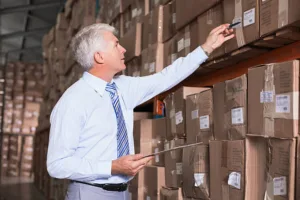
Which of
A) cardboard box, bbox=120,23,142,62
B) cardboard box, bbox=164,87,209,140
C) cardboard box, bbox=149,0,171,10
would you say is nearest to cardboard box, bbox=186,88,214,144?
cardboard box, bbox=164,87,209,140

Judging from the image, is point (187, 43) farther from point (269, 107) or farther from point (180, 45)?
point (269, 107)

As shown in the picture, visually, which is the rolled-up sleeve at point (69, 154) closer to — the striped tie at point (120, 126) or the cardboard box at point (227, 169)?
the striped tie at point (120, 126)

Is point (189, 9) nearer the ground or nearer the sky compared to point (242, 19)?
nearer the sky

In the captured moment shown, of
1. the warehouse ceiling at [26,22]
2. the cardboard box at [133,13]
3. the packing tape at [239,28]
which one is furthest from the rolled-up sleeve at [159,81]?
the warehouse ceiling at [26,22]

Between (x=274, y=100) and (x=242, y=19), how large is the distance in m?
0.47

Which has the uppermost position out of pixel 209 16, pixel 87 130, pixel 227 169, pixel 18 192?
pixel 209 16

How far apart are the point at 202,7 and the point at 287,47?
592 mm

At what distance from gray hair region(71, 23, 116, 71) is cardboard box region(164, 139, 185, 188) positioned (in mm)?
742

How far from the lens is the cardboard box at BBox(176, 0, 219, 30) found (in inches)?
90.2

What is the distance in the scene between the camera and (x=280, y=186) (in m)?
1.64

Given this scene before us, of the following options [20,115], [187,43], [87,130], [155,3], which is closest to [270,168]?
[87,130]

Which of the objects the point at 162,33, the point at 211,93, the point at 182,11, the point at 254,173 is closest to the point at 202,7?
the point at 182,11

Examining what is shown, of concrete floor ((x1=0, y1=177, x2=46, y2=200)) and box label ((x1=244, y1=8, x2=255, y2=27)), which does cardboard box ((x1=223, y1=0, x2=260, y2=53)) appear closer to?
box label ((x1=244, y1=8, x2=255, y2=27))

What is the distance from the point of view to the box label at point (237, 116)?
1.89 m
